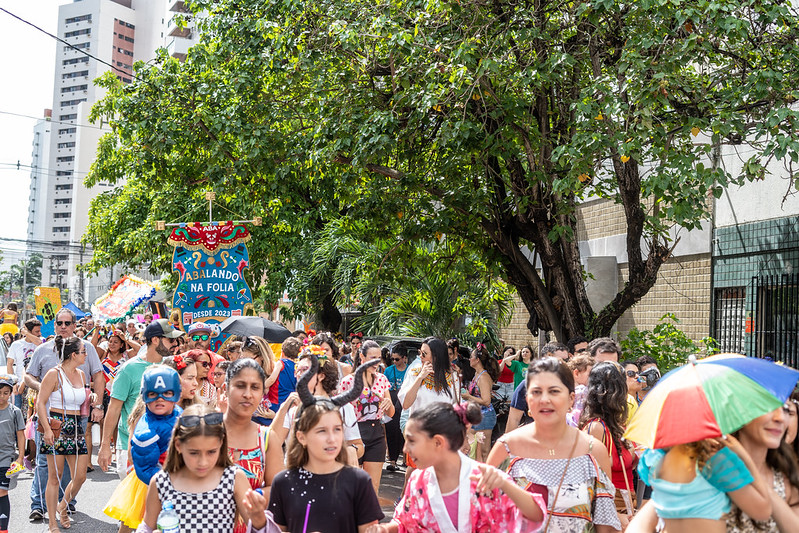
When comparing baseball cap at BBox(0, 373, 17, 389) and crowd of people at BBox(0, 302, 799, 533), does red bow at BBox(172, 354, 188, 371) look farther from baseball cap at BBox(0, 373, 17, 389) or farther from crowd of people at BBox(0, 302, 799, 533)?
baseball cap at BBox(0, 373, 17, 389)

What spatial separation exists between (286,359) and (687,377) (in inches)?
261

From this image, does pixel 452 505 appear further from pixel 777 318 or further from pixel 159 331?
pixel 777 318

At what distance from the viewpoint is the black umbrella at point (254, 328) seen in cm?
1344

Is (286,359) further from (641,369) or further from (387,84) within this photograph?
(387,84)

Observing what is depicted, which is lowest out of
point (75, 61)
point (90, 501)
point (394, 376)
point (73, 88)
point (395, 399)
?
point (90, 501)

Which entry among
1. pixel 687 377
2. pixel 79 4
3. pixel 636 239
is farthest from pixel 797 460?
pixel 79 4

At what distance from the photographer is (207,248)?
15.5m

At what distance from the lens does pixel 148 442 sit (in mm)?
5047

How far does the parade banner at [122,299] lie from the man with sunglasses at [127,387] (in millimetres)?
14574

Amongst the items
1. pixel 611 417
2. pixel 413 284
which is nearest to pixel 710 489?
pixel 611 417

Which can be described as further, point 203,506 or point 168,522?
point 203,506

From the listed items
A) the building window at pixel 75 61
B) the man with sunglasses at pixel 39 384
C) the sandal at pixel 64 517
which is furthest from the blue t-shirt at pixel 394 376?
the building window at pixel 75 61

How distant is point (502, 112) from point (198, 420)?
23.5 feet

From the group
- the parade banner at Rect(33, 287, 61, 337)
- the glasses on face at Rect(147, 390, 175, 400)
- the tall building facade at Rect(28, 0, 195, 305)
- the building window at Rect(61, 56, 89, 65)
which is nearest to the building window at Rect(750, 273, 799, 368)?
the glasses on face at Rect(147, 390, 175, 400)
